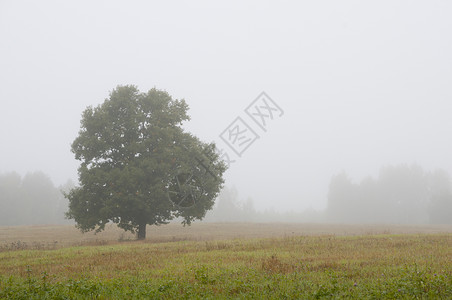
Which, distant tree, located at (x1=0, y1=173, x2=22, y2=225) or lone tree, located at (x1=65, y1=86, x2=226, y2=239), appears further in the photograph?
distant tree, located at (x1=0, y1=173, x2=22, y2=225)

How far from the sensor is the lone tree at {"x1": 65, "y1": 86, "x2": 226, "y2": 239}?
2844 cm

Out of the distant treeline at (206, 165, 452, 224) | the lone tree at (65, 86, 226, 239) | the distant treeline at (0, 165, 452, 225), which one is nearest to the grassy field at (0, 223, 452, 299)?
the lone tree at (65, 86, 226, 239)

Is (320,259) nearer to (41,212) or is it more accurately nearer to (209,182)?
(209,182)

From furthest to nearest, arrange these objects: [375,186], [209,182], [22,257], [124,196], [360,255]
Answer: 1. [375,186]
2. [209,182]
3. [124,196]
4. [22,257]
5. [360,255]

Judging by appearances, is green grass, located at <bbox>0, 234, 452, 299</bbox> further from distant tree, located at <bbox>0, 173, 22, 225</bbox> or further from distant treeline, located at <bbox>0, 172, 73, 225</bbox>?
distant treeline, located at <bbox>0, 172, 73, 225</bbox>

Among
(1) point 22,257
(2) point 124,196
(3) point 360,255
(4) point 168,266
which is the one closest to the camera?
(4) point 168,266

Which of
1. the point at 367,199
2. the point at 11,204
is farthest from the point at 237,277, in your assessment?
the point at 367,199

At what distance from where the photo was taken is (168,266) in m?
13.7

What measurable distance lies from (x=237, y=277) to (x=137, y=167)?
19873 mm

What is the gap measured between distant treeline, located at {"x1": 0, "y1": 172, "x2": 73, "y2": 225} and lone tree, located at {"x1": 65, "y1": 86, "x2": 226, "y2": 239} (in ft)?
280

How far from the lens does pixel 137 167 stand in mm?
28750

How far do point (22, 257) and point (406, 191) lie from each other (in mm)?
113876

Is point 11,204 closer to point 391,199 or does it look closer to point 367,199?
point 367,199

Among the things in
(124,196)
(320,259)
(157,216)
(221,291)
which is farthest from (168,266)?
(157,216)
